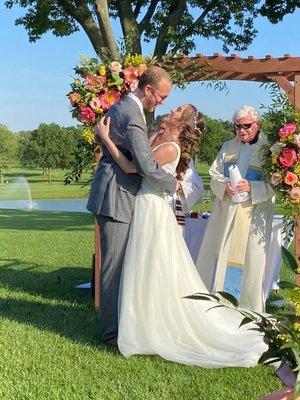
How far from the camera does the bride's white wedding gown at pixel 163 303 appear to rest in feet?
16.8

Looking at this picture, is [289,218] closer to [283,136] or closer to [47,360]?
[283,136]

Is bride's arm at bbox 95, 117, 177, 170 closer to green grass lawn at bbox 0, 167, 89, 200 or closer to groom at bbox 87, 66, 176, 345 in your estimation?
groom at bbox 87, 66, 176, 345

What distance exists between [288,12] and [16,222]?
13.5 m

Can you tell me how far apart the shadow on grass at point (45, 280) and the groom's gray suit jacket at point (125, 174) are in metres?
2.52

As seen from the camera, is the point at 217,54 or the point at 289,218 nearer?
the point at 289,218

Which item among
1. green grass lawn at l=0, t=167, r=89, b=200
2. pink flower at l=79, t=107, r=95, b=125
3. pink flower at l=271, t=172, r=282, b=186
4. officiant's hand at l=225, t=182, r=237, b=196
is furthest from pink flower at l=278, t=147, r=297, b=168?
green grass lawn at l=0, t=167, r=89, b=200

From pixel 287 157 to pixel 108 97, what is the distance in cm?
177

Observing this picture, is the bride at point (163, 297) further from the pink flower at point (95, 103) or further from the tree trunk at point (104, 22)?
the tree trunk at point (104, 22)

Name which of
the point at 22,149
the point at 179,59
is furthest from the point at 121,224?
the point at 22,149

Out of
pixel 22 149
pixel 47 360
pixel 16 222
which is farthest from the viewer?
pixel 22 149

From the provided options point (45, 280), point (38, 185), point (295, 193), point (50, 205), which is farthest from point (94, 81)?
point (38, 185)

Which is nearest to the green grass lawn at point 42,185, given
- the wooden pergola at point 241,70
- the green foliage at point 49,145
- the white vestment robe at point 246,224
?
the green foliage at point 49,145

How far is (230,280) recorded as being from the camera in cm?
662

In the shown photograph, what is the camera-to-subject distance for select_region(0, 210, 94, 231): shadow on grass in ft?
76.1
